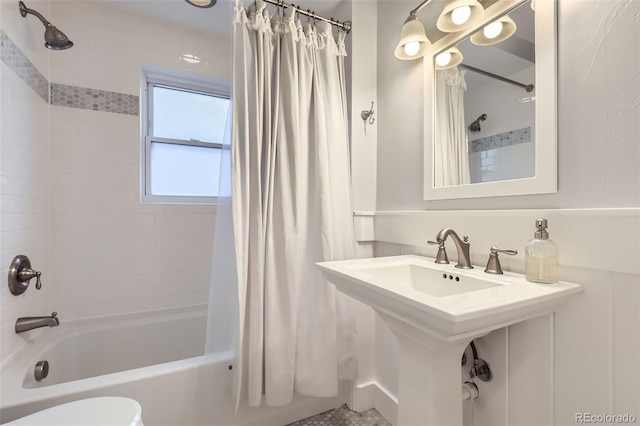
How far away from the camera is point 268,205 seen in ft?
4.21

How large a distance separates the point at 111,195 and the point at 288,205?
127cm

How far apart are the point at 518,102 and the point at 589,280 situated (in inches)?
23.6

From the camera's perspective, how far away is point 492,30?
3.36ft

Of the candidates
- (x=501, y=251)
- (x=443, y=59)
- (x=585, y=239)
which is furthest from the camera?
(x=443, y=59)

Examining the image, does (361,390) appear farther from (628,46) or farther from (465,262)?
(628,46)

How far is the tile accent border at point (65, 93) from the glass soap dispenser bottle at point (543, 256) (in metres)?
2.06

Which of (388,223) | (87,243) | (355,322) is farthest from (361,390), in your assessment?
(87,243)

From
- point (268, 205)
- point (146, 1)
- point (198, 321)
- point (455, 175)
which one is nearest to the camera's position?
point (455, 175)

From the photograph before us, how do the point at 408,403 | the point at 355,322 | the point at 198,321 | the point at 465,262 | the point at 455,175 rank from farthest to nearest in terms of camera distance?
the point at 198,321 < the point at 355,322 < the point at 455,175 < the point at 465,262 < the point at 408,403

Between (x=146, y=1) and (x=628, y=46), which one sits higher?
(x=146, y=1)

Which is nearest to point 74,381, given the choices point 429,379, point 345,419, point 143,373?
point 143,373

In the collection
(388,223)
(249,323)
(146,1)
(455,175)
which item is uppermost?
(146,1)

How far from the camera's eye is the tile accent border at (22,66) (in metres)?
1.11

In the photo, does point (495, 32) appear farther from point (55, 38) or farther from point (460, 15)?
point (55, 38)
